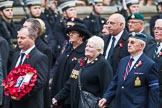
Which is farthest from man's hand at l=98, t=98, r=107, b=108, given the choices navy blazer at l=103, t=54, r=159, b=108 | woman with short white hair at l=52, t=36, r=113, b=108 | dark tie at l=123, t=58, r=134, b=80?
dark tie at l=123, t=58, r=134, b=80

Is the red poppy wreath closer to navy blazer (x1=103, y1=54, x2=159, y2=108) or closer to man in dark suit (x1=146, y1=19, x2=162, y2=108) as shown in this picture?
navy blazer (x1=103, y1=54, x2=159, y2=108)

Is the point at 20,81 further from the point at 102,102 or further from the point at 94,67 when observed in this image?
the point at 102,102

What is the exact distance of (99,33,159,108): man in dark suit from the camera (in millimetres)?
10781

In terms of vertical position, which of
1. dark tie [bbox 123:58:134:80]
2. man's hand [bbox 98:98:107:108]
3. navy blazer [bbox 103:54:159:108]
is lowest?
man's hand [bbox 98:98:107:108]

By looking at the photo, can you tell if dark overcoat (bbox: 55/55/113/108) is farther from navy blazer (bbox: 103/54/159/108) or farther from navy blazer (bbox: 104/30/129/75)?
navy blazer (bbox: 104/30/129/75)

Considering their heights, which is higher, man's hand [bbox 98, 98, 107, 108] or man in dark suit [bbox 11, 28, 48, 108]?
man in dark suit [bbox 11, 28, 48, 108]

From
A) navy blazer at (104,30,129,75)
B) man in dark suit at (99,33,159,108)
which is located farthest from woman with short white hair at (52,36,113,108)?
navy blazer at (104,30,129,75)

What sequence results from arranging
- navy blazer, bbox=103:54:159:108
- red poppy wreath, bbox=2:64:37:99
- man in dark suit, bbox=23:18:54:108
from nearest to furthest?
navy blazer, bbox=103:54:159:108 < red poppy wreath, bbox=2:64:37:99 < man in dark suit, bbox=23:18:54:108

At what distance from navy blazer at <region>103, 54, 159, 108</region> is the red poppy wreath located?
1279 mm

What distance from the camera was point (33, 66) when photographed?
1144 centimetres

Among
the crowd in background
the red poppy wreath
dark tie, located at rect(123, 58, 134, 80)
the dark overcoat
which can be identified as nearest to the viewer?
the crowd in background

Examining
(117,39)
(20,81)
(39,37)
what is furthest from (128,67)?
(39,37)

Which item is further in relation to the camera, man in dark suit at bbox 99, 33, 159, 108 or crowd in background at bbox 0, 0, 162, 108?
crowd in background at bbox 0, 0, 162, 108

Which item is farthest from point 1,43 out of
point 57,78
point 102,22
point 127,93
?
point 102,22
